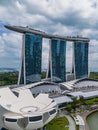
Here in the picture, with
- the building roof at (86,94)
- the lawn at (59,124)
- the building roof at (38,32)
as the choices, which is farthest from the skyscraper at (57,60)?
the lawn at (59,124)

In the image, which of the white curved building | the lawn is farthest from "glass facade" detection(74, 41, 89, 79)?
the white curved building

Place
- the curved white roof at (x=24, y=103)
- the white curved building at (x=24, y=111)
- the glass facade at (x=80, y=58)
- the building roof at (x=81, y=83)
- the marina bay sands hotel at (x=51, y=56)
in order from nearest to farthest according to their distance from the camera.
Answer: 1. the white curved building at (x=24, y=111)
2. the curved white roof at (x=24, y=103)
3. the marina bay sands hotel at (x=51, y=56)
4. the building roof at (x=81, y=83)
5. the glass facade at (x=80, y=58)

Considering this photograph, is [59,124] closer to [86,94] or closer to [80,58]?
[86,94]

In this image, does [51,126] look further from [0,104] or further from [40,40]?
[40,40]

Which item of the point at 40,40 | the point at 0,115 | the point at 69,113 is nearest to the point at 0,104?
the point at 0,115

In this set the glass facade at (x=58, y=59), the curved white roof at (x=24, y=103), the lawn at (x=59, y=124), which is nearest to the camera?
the curved white roof at (x=24, y=103)

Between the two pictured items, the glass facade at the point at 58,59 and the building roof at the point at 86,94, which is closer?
the building roof at the point at 86,94

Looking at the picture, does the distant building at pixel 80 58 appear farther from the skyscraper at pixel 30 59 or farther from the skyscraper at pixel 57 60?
the skyscraper at pixel 30 59
